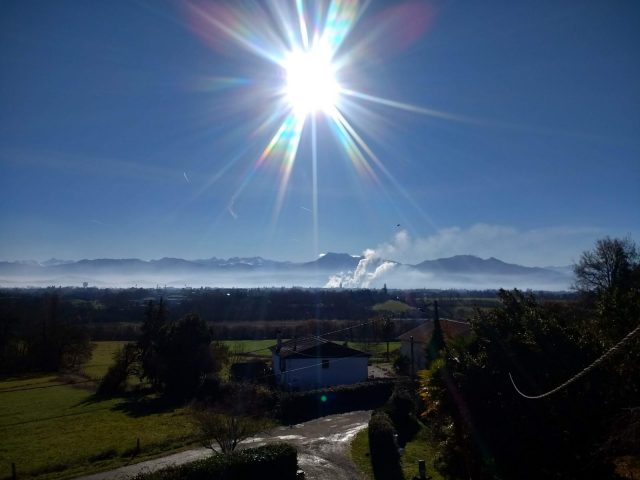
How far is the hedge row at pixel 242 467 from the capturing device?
13.7m

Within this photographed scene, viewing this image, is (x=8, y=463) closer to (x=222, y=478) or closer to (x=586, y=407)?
(x=222, y=478)

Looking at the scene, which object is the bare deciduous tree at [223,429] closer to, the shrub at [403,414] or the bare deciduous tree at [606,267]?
the shrub at [403,414]

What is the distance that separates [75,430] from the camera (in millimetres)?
27125

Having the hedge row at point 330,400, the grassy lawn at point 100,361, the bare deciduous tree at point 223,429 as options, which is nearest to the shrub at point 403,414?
the hedge row at point 330,400

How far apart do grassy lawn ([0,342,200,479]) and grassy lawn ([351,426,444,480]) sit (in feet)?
→ 31.4

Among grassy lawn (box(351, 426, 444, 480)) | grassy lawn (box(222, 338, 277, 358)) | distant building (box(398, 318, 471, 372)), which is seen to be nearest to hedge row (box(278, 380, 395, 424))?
grassy lawn (box(351, 426, 444, 480))

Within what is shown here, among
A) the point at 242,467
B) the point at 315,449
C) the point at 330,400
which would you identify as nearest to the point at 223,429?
the point at 242,467

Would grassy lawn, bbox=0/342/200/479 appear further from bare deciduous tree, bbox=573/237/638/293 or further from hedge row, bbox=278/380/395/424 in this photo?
bare deciduous tree, bbox=573/237/638/293

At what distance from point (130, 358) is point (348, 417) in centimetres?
2483

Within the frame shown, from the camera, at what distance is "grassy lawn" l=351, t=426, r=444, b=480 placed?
1642cm

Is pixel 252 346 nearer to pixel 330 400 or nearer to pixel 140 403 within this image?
pixel 140 403

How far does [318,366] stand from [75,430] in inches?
727

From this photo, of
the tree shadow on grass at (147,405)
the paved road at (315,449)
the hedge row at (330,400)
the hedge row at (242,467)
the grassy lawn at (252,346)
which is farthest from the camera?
the grassy lawn at (252,346)

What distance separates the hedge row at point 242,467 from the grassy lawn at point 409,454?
3.49 m
